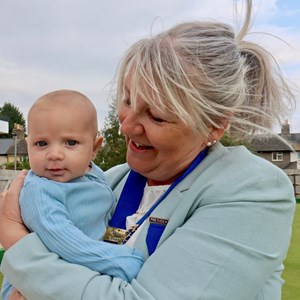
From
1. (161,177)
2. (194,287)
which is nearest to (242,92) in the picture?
(161,177)

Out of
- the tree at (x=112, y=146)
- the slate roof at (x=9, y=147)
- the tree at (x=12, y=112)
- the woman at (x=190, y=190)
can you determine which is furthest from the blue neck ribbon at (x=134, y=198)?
the tree at (x=12, y=112)

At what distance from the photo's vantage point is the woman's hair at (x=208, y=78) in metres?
1.71

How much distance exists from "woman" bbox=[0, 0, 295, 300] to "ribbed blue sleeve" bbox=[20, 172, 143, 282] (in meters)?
0.04

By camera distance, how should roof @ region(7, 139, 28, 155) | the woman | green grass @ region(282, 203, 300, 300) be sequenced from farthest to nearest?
roof @ region(7, 139, 28, 155) < green grass @ region(282, 203, 300, 300) < the woman

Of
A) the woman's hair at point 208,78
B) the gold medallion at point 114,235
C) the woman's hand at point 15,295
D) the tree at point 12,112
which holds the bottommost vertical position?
the tree at point 12,112

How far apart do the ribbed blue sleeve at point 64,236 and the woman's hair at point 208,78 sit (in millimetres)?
410

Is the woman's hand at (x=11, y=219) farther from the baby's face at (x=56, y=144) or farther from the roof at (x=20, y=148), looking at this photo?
the roof at (x=20, y=148)

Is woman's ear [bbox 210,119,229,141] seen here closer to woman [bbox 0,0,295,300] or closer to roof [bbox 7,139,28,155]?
woman [bbox 0,0,295,300]

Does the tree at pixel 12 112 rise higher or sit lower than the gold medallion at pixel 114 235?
lower

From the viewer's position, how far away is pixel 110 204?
201 cm

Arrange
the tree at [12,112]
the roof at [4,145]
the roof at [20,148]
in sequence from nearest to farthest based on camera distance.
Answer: the roof at [20,148]
the roof at [4,145]
the tree at [12,112]

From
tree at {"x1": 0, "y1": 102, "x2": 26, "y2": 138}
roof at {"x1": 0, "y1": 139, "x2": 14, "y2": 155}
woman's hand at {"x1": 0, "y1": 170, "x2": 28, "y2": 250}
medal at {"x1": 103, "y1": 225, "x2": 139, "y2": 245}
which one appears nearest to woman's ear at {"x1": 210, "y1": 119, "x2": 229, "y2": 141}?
medal at {"x1": 103, "y1": 225, "x2": 139, "y2": 245}

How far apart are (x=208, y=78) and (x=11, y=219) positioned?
784 mm

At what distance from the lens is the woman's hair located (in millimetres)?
1708
